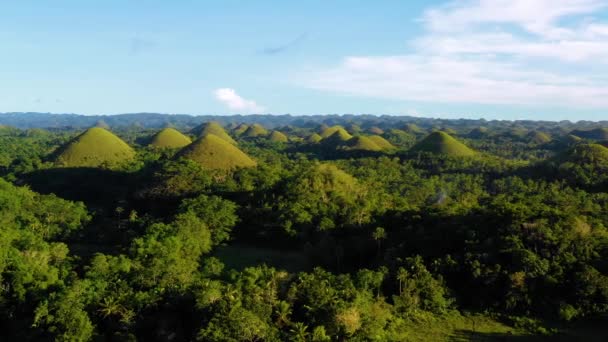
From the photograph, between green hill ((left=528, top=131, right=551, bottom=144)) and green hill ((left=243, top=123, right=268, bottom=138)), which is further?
green hill ((left=243, top=123, right=268, bottom=138))

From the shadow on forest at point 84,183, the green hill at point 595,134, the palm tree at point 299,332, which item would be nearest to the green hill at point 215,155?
the shadow on forest at point 84,183

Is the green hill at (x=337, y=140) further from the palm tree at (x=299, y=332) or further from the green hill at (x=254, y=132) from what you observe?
Result: the palm tree at (x=299, y=332)

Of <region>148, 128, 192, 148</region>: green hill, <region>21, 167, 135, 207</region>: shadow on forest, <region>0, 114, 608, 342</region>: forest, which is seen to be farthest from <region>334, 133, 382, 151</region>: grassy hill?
<region>21, 167, 135, 207</region>: shadow on forest

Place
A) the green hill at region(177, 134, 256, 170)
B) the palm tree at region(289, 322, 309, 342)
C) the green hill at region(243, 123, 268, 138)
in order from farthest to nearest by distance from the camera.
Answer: the green hill at region(243, 123, 268, 138) → the green hill at region(177, 134, 256, 170) → the palm tree at region(289, 322, 309, 342)

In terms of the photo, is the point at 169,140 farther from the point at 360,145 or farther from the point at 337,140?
the point at 360,145

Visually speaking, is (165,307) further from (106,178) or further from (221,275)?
Answer: (106,178)

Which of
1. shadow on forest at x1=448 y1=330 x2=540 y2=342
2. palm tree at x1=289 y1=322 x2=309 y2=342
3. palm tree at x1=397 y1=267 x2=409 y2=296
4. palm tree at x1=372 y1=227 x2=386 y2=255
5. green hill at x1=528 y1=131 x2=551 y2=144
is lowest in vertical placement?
shadow on forest at x1=448 y1=330 x2=540 y2=342

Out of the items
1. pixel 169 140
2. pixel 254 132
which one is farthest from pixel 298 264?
pixel 254 132

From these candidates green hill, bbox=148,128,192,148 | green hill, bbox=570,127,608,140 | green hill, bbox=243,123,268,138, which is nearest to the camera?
green hill, bbox=148,128,192,148

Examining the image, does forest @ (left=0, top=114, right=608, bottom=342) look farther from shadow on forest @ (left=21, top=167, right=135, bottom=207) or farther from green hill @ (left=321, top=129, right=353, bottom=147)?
green hill @ (left=321, top=129, right=353, bottom=147)
